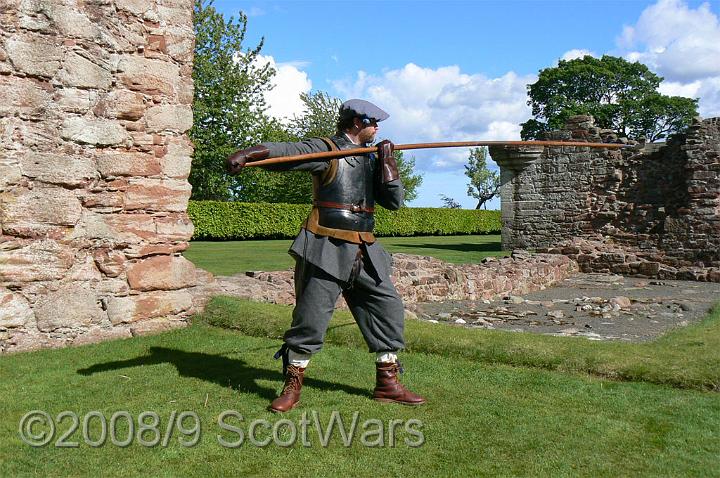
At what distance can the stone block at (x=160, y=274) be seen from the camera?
666 cm

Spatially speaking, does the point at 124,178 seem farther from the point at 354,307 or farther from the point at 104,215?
the point at 354,307

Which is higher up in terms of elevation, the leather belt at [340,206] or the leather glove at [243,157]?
the leather glove at [243,157]

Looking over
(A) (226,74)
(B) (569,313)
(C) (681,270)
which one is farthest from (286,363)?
(A) (226,74)

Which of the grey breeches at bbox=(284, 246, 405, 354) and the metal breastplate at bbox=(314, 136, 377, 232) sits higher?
the metal breastplate at bbox=(314, 136, 377, 232)

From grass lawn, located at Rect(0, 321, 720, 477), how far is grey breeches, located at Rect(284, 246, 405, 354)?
414 millimetres

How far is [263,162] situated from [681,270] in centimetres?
1625

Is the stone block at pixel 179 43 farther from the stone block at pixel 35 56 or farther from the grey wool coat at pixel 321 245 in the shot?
the grey wool coat at pixel 321 245

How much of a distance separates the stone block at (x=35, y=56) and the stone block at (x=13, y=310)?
1911 mm

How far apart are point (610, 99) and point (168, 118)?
139ft

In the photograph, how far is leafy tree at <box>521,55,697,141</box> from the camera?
1689 inches

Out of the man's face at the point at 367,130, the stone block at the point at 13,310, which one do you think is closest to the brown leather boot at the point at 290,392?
the man's face at the point at 367,130

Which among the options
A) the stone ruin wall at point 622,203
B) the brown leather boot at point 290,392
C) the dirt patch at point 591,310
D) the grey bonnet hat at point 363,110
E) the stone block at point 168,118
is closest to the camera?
the brown leather boot at point 290,392

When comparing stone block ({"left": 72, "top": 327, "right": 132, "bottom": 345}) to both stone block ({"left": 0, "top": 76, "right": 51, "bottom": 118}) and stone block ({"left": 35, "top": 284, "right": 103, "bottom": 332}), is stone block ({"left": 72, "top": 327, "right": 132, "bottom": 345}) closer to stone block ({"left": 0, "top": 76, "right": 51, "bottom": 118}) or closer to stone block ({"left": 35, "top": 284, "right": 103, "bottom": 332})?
stone block ({"left": 35, "top": 284, "right": 103, "bottom": 332})

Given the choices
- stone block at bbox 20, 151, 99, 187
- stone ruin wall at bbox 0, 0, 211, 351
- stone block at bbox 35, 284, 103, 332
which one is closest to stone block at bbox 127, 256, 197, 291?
stone ruin wall at bbox 0, 0, 211, 351
